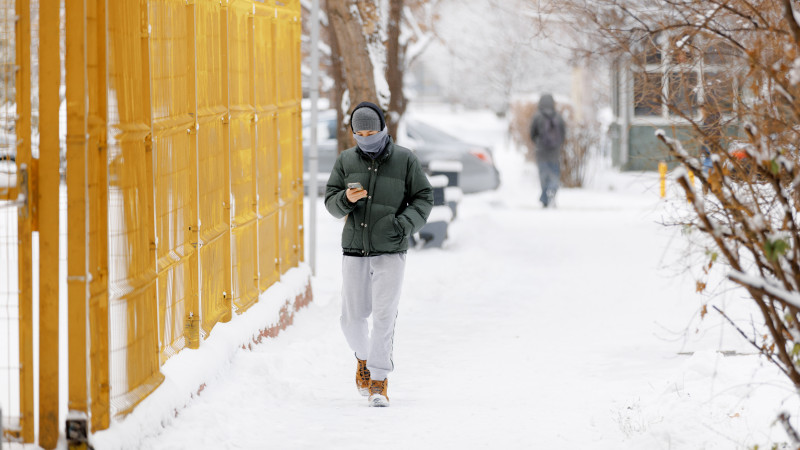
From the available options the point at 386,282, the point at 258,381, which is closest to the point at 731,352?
the point at 386,282

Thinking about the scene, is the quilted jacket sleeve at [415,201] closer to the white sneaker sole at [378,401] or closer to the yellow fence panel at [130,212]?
the white sneaker sole at [378,401]

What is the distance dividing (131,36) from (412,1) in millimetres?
16517

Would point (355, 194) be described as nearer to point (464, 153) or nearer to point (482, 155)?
point (464, 153)

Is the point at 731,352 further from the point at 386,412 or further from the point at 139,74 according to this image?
the point at 139,74

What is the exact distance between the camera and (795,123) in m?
4.68

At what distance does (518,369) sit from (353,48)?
5.77 m

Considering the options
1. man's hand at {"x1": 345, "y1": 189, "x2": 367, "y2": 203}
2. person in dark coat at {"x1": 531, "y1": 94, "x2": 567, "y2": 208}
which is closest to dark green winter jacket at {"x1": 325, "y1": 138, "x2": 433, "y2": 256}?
man's hand at {"x1": 345, "y1": 189, "x2": 367, "y2": 203}

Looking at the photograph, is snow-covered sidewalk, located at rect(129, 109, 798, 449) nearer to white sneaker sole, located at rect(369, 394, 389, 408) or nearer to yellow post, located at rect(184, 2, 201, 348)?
white sneaker sole, located at rect(369, 394, 389, 408)

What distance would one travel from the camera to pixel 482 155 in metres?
20.1

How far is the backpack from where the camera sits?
18.4m

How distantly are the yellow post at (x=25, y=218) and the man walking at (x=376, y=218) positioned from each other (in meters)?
2.20

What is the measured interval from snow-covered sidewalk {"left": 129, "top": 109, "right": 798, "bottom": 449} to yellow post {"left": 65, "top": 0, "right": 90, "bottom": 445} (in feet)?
1.61

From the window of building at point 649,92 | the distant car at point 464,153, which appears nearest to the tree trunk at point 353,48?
the window of building at point 649,92

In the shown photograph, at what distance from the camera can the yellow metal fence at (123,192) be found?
4.37 m
